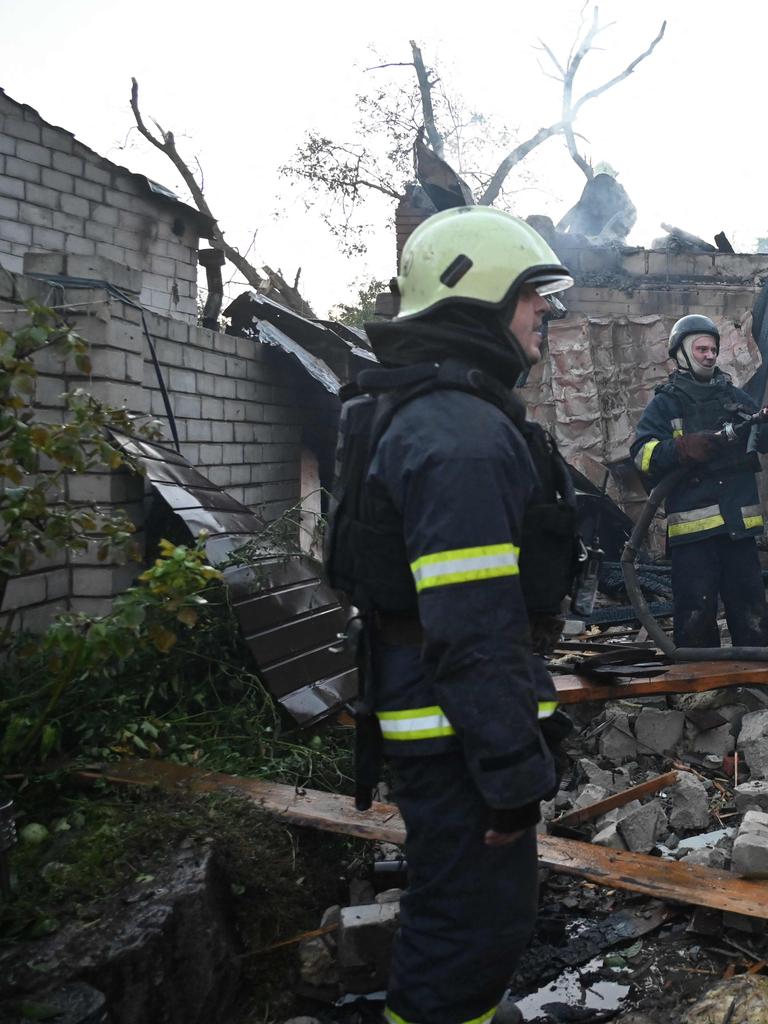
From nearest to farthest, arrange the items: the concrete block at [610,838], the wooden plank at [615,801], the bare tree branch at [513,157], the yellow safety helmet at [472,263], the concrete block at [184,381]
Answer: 1. the yellow safety helmet at [472,263]
2. the concrete block at [610,838]
3. the wooden plank at [615,801]
4. the concrete block at [184,381]
5. the bare tree branch at [513,157]

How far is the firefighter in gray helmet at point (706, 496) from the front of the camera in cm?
427

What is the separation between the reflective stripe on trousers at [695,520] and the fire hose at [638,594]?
0.13 metres

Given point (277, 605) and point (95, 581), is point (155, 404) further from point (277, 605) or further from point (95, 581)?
point (277, 605)

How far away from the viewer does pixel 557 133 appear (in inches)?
685

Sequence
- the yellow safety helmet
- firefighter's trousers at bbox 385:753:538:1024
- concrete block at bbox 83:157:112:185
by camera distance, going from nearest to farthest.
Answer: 1. firefighter's trousers at bbox 385:753:538:1024
2. the yellow safety helmet
3. concrete block at bbox 83:157:112:185

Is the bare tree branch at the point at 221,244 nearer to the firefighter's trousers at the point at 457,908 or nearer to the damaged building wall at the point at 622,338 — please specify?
the damaged building wall at the point at 622,338

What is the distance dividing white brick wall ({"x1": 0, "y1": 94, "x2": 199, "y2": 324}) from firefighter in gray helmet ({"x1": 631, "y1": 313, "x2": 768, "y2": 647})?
5.20 m

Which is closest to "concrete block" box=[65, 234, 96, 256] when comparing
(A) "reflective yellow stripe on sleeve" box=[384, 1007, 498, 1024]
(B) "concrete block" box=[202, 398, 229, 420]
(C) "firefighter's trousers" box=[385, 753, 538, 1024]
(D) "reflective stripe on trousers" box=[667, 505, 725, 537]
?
(B) "concrete block" box=[202, 398, 229, 420]

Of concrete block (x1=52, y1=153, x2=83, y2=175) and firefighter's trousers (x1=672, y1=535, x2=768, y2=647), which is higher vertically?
concrete block (x1=52, y1=153, x2=83, y2=175)

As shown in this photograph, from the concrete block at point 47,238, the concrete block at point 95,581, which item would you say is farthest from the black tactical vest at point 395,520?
the concrete block at point 47,238

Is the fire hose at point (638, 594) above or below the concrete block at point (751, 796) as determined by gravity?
above

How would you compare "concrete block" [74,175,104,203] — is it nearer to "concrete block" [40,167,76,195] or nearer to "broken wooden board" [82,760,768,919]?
"concrete block" [40,167,76,195]

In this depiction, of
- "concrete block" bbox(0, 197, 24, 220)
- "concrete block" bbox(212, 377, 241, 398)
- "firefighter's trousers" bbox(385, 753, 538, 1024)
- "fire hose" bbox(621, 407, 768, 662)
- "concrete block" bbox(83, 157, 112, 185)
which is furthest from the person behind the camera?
"concrete block" bbox(83, 157, 112, 185)

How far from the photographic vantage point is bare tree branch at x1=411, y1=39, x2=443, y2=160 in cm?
1756
